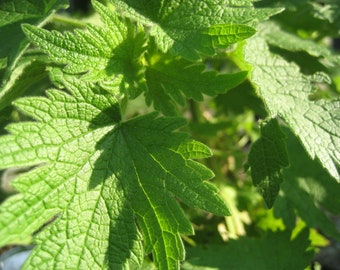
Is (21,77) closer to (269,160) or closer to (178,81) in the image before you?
(178,81)

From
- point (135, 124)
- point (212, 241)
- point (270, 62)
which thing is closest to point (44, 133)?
point (135, 124)

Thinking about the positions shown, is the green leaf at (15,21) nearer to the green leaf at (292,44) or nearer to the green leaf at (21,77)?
the green leaf at (21,77)

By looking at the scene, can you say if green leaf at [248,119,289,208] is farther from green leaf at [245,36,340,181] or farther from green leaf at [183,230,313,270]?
green leaf at [183,230,313,270]

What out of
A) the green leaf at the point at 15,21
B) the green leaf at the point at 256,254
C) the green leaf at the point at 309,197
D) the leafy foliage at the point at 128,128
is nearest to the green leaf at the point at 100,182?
the leafy foliage at the point at 128,128

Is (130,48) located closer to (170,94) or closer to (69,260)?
(170,94)

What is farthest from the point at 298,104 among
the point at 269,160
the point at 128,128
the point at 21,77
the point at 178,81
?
the point at 21,77

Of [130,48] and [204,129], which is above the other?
[204,129]
